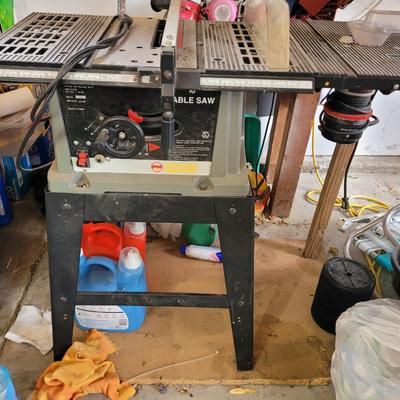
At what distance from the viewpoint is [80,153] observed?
0.94 m

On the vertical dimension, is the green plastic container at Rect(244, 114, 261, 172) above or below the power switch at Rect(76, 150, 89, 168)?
below

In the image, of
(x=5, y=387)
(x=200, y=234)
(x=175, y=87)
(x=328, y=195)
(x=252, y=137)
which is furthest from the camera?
(x=252, y=137)

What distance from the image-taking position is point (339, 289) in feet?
4.31

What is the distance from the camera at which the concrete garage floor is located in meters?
1.23

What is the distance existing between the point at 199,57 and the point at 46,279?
3.40ft

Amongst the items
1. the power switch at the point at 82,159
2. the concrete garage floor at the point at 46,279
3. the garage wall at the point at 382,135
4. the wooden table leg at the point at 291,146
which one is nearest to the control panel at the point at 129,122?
the power switch at the point at 82,159

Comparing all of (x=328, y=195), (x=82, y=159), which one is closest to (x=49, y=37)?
(x=82, y=159)

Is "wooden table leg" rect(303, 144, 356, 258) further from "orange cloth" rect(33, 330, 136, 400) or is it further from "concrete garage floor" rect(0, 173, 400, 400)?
"orange cloth" rect(33, 330, 136, 400)

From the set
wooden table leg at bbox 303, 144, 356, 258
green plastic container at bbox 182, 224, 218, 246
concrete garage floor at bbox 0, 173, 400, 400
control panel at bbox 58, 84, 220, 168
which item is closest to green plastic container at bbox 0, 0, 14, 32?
concrete garage floor at bbox 0, 173, 400, 400

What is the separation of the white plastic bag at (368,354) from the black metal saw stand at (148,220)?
257mm

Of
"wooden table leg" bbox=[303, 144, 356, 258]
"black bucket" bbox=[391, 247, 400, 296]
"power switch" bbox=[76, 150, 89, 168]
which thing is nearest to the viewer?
"power switch" bbox=[76, 150, 89, 168]

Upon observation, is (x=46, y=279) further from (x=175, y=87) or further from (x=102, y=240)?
(x=175, y=87)

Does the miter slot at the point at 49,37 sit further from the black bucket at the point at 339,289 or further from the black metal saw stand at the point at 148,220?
the black bucket at the point at 339,289

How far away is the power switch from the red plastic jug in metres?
0.43
